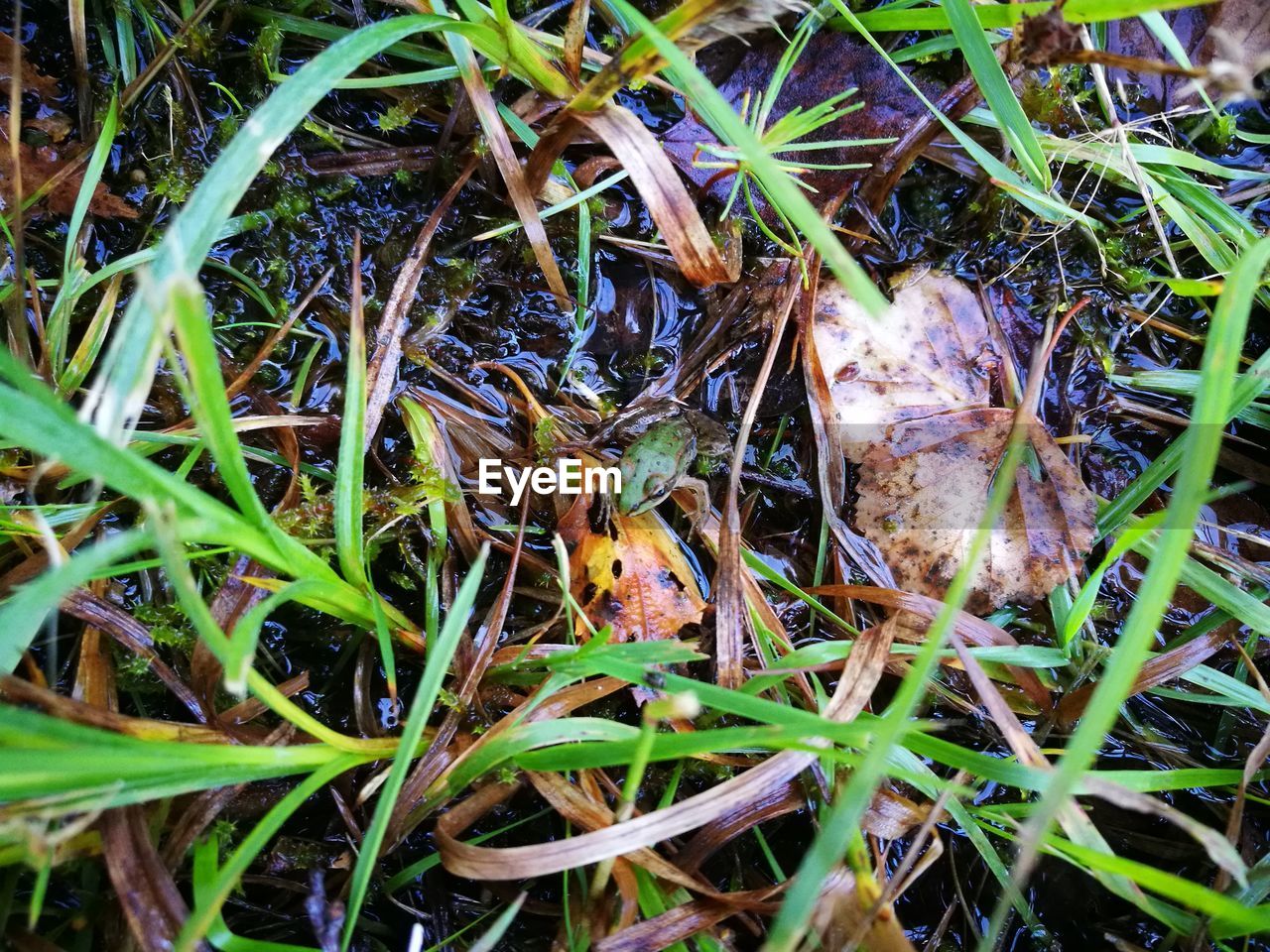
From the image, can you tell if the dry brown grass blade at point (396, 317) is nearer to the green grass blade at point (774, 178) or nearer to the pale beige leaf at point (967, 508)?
the green grass blade at point (774, 178)

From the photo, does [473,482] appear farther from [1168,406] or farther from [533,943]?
[1168,406]

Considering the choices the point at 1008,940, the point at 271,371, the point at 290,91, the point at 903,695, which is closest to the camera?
the point at 903,695

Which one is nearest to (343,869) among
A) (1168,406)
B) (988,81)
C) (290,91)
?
(290,91)

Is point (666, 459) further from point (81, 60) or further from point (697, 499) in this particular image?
point (81, 60)

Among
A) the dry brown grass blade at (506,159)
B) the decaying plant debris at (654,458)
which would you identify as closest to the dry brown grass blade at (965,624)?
the decaying plant debris at (654,458)

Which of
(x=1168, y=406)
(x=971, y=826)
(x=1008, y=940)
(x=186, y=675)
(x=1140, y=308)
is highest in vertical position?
(x=1140, y=308)

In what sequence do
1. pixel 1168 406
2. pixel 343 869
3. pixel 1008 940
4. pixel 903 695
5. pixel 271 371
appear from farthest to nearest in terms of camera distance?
pixel 1168 406 → pixel 271 371 → pixel 1008 940 → pixel 343 869 → pixel 903 695
